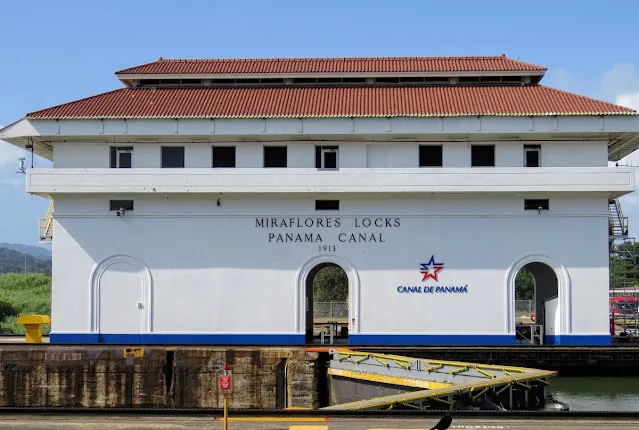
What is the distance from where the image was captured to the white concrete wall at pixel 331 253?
32.8m

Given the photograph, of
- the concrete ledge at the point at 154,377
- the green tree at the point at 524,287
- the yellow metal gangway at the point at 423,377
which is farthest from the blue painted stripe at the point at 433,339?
the green tree at the point at 524,287

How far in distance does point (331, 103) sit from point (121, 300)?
11.4 m

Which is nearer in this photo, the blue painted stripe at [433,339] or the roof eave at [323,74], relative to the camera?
the blue painted stripe at [433,339]

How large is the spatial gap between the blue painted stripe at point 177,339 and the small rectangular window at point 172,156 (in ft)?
22.0

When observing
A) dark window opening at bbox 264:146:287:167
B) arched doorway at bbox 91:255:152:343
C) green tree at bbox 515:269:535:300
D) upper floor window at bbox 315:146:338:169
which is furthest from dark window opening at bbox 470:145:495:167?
green tree at bbox 515:269:535:300

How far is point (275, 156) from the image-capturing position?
111 ft

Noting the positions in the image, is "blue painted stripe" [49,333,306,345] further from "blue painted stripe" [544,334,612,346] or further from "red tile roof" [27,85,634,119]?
"blue painted stripe" [544,334,612,346]

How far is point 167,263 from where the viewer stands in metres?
33.4

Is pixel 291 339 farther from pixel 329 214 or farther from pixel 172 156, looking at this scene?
pixel 172 156

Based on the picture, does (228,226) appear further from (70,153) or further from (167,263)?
(70,153)

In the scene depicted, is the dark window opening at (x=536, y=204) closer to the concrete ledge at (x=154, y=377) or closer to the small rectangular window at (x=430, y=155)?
the small rectangular window at (x=430, y=155)

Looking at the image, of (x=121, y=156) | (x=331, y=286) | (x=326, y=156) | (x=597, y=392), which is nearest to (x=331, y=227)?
(x=326, y=156)

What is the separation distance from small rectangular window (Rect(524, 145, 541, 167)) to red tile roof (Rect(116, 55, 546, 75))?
13.6ft

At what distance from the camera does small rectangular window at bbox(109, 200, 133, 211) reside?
33906mm
